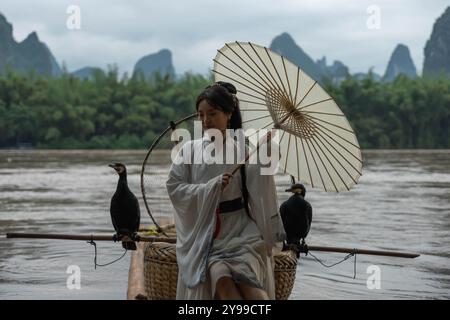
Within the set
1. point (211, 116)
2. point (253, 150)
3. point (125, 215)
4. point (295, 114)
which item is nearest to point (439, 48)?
point (125, 215)

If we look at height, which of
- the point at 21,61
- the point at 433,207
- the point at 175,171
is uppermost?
the point at 21,61

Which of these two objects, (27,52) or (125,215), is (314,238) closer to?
(125,215)

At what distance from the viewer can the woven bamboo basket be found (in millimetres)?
3941

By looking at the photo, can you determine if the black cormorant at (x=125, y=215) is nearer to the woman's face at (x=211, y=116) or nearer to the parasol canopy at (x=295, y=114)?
the parasol canopy at (x=295, y=114)

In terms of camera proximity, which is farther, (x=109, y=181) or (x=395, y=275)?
(x=109, y=181)

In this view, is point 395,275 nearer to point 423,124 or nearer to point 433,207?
point 433,207

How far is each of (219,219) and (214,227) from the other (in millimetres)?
64

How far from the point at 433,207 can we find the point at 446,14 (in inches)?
2586

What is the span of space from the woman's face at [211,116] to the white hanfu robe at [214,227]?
0.23 ft

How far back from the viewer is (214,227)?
3322 mm

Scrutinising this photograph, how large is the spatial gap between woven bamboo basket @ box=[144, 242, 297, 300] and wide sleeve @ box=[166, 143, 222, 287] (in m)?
0.53

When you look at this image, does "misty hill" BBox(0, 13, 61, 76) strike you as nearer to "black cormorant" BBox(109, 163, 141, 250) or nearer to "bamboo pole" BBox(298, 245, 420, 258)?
"black cormorant" BBox(109, 163, 141, 250)
